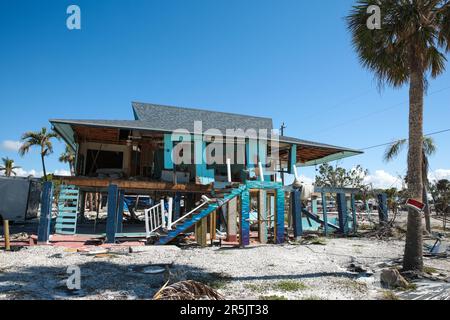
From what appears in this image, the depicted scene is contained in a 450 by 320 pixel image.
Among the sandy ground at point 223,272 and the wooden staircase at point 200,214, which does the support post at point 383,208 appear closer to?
the sandy ground at point 223,272

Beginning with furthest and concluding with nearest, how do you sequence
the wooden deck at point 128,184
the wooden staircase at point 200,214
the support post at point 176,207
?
1. the support post at point 176,207
2. the wooden deck at point 128,184
3. the wooden staircase at point 200,214

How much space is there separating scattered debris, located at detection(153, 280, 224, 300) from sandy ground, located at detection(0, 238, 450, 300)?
2.47 ft

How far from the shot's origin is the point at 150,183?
14.5 metres

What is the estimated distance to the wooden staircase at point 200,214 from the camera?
12.0m

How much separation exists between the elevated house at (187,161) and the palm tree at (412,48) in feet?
20.4

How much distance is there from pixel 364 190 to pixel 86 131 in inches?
620

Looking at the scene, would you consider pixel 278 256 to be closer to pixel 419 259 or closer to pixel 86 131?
pixel 419 259

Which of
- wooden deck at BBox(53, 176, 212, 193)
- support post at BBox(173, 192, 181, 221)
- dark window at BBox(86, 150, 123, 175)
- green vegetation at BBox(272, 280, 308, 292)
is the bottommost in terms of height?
green vegetation at BBox(272, 280, 308, 292)

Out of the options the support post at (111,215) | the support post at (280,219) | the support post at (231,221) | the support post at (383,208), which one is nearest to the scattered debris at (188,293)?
the support post at (111,215)

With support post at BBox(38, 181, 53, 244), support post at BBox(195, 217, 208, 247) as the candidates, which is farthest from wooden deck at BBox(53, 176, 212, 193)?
support post at BBox(195, 217, 208, 247)

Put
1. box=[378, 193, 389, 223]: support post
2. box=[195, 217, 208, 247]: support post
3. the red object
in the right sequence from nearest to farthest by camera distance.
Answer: the red object → box=[195, 217, 208, 247]: support post → box=[378, 193, 389, 223]: support post

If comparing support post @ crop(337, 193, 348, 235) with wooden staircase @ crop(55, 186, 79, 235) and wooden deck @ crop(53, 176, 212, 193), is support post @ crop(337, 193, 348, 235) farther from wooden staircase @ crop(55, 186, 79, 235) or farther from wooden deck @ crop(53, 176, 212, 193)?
wooden staircase @ crop(55, 186, 79, 235)

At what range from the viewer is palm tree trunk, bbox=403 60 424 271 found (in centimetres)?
793

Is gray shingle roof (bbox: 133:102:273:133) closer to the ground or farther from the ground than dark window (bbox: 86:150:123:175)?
farther from the ground
